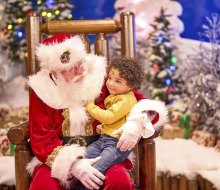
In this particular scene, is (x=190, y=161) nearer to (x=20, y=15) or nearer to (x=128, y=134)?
(x=128, y=134)

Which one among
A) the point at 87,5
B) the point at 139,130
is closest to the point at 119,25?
the point at 139,130

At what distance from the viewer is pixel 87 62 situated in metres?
2.07

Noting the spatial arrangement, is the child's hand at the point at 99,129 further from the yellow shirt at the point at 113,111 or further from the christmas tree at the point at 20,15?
the christmas tree at the point at 20,15

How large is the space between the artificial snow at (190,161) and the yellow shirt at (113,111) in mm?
908

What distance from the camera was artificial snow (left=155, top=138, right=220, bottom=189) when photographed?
268 cm

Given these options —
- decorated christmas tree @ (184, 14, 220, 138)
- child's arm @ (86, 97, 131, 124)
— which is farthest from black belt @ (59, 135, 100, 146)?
decorated christmas tree @ (184, 14, 220, 138)

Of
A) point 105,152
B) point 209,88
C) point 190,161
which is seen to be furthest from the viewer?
point 209,88

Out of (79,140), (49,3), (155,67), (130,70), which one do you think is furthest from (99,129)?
(49,3)

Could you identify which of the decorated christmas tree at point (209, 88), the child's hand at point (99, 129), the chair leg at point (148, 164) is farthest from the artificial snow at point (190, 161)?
the child's hand at point (99, 129)

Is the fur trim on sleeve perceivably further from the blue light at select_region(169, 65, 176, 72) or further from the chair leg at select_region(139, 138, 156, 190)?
the blue light at select_region(169, 65, 176, 72)

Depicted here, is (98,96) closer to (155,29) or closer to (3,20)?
(155,29)

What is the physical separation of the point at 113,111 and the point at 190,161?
43.6 inches

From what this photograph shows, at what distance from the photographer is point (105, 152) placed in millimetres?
1851

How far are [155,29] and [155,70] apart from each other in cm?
43
